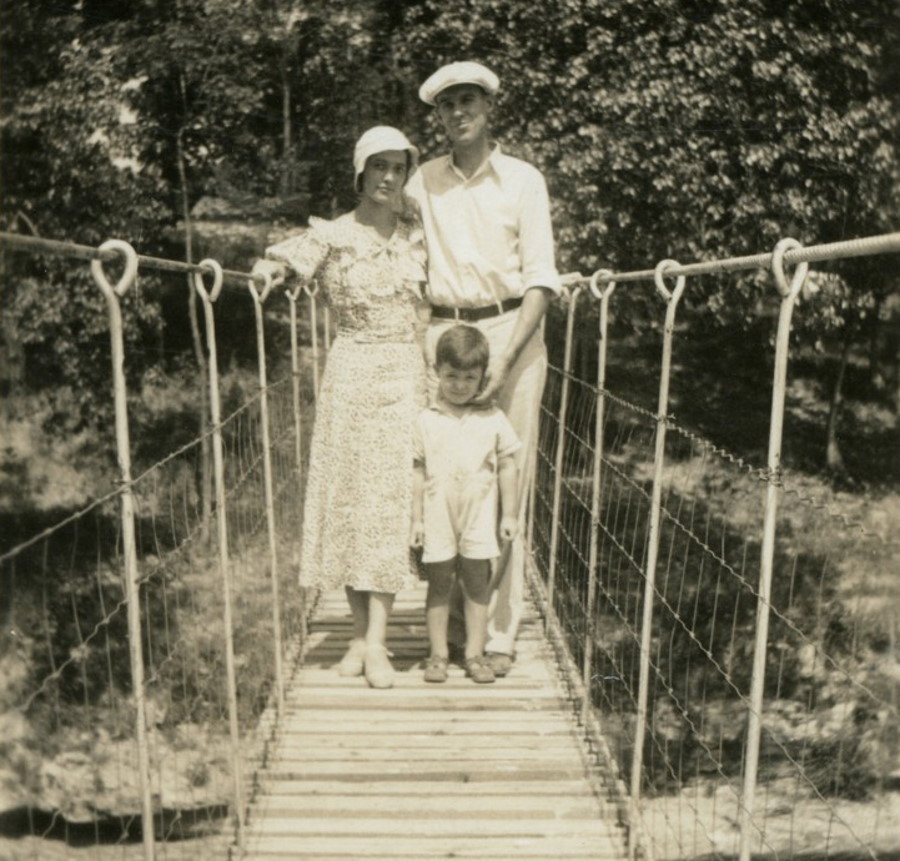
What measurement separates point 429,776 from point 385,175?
1413 mm

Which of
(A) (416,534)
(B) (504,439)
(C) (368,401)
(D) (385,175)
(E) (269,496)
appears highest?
(D) (385,175)

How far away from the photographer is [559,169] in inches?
348

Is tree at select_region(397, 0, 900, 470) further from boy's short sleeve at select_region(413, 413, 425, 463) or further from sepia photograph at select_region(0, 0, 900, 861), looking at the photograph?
boy's short sleeve at select_region(413, 413, 425, 463)

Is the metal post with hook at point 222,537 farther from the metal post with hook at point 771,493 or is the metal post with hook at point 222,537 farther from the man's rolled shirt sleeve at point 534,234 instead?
the metal post with hook at point 771,493

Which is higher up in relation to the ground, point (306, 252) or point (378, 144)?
point (378, 144)

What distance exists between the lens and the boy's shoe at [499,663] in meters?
3.28

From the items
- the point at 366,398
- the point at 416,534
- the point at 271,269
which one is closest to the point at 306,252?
the point at 271,269

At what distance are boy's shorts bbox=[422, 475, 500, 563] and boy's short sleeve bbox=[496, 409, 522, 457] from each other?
0.24ft

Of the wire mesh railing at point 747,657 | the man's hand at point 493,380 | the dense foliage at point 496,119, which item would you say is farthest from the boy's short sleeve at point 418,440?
the dense foliage at point 496,119

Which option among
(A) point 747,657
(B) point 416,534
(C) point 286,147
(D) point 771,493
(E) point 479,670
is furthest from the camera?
(C) point 286,147

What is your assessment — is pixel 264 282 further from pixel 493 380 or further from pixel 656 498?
pixel 656 498

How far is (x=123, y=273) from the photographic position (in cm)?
167

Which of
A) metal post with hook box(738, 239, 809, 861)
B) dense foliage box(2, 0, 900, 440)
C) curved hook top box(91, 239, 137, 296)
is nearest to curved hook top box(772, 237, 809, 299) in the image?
metal post with hook box(738, 239, 809, 861)

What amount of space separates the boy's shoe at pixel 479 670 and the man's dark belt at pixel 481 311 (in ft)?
2.98
